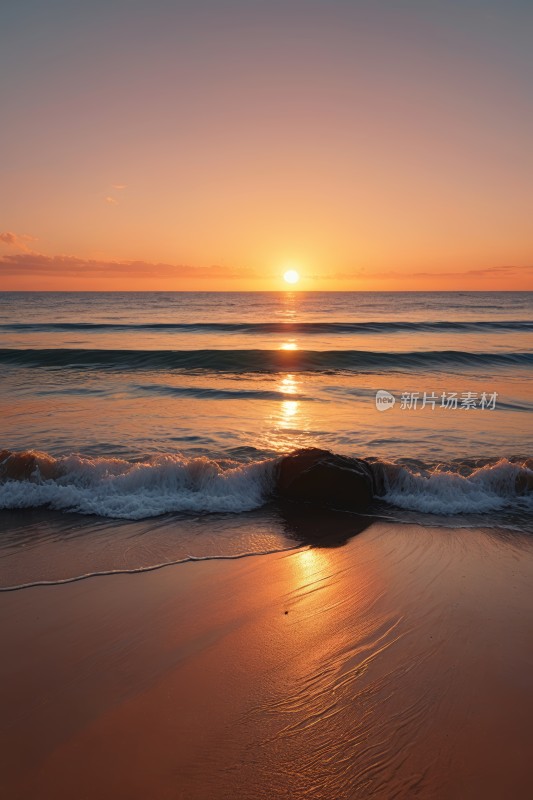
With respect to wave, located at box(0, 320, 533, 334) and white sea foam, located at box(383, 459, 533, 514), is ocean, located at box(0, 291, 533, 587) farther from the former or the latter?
wave, located at box(0, 320, 533, 334)

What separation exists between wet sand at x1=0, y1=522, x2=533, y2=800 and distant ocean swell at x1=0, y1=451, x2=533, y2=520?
5.69 feet

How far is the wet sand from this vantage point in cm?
296

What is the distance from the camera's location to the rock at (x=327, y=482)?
727 cm

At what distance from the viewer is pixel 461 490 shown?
7.51 meters

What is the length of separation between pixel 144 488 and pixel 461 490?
4.06 meters

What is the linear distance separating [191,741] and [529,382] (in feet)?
51.4

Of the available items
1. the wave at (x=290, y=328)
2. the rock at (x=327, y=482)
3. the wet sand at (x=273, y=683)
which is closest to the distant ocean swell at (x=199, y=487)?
the rock at (x=327, y=482)

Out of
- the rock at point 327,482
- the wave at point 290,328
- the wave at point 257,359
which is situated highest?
the wave at point 290,328

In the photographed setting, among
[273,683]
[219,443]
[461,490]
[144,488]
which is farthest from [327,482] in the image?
[273,683]

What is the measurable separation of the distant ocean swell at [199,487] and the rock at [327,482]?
0.76 ft

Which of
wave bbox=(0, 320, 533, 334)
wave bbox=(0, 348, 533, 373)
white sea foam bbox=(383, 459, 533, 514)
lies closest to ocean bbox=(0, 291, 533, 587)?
white sea foam bbox=(383, 459, 533, 514)

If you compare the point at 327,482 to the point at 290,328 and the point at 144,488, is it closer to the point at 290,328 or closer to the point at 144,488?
the point at 144,488

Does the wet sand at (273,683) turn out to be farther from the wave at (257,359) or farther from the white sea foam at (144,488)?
the wave at (257,359)

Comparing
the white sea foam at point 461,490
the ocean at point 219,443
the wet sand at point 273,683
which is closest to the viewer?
the wet sand at point 273,683
